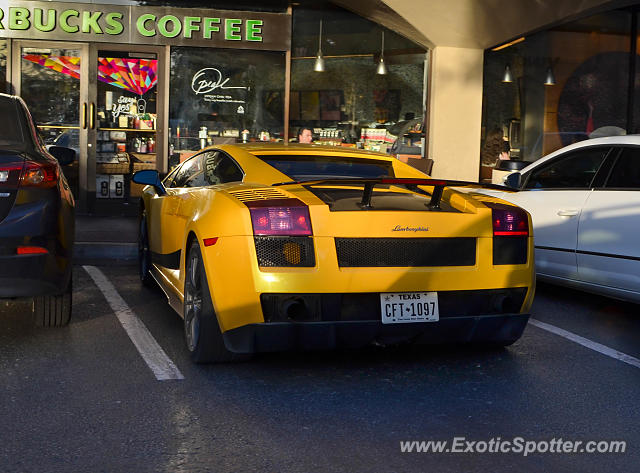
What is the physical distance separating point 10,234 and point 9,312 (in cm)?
164

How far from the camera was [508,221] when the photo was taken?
5.36 metres

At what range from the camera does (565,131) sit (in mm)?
15578

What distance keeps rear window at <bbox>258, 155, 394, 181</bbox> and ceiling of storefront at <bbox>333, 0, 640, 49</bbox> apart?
787 cm

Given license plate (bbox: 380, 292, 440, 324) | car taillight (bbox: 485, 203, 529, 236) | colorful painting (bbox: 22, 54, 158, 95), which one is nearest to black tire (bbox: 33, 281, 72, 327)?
license plate (bbox: 380, 292, 440, 324)

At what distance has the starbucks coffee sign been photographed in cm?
1424

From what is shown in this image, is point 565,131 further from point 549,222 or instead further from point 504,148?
point 549,222

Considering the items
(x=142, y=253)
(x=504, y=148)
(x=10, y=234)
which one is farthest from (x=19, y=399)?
(x=504, y=148)

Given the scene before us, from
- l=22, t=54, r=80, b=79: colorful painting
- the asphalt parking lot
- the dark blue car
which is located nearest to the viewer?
the asphalt parking lot

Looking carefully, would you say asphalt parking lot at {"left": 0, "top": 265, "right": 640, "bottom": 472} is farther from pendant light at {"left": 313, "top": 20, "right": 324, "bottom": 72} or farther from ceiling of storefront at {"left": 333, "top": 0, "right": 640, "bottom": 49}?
pendant light at {"left": 313, "top": 20, "right": 324, "bottom": 72}

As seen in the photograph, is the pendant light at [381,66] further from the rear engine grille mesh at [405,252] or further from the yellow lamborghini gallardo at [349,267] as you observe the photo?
the rear engine grille mesh at [405,252]

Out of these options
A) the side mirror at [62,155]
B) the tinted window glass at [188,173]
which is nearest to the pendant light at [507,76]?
the tinted window glass at [188,173]

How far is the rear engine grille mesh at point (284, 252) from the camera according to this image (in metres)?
4.91

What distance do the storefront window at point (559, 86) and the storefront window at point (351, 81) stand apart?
1.38 metres

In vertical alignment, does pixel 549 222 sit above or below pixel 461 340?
above
